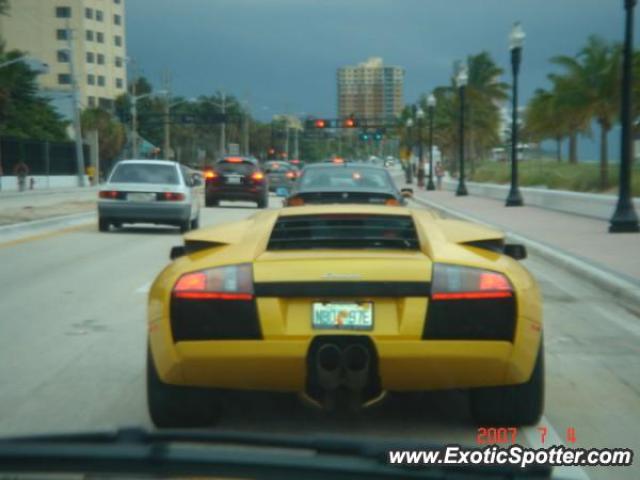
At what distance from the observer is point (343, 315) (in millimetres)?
5316

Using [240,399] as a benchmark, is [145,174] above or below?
above

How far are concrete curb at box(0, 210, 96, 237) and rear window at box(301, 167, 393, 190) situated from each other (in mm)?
9268

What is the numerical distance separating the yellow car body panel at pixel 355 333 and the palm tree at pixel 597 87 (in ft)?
125

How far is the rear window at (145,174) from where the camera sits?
23766 mm

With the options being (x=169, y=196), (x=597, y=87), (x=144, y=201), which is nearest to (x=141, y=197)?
(x=144, y=201)

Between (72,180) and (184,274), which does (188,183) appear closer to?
(184,274)

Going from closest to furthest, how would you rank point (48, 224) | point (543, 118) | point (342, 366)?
point (342, 366)
point (48, 224)
point (543, 118)

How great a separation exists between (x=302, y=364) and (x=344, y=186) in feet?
33.5

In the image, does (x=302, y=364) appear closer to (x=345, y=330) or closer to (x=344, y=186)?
(x=345, y=330)

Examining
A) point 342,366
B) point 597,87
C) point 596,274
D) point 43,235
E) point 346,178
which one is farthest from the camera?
point 597,87

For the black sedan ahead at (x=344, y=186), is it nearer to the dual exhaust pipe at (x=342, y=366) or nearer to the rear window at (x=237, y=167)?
the dual exhaust pipe at (x=342, y=366)

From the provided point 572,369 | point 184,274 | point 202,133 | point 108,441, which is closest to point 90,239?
point 572,369

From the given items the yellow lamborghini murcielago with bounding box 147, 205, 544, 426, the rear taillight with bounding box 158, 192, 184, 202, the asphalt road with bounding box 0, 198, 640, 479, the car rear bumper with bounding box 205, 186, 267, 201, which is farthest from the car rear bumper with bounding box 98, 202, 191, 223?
the yellow lamborghini murcielago with bounding box 147, 205, 544, 426

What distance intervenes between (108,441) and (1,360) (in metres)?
5.67
